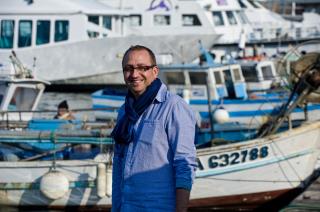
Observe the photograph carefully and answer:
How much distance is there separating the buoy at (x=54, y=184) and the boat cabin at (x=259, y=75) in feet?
32.9

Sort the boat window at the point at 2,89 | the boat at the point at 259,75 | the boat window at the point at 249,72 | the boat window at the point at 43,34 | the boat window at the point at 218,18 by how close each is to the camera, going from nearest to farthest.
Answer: the boat window at the point at 2,89, the boat at the point at 259,75, the boat window at the point at 249,72, the boat window at the point at 43,34, the boat window at the point at 218,18

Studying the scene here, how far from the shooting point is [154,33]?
106 ft

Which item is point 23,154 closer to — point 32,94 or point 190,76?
point 32,94

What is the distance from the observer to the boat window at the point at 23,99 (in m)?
15.5

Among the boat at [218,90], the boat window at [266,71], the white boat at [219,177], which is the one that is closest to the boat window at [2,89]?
the boat at [218,90]

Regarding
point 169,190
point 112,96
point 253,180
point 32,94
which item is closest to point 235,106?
point 112,96

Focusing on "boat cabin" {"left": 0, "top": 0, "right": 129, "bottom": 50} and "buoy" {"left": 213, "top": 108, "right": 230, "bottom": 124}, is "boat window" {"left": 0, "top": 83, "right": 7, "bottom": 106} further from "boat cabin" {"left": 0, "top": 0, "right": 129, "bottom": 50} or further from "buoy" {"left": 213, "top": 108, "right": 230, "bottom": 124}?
"boat cabin" {"left": 0, "top": 0, "right": 129, "bottom": 50}

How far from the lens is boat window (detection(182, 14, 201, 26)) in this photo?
107 feet

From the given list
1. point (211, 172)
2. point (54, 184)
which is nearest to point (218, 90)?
point (211, 172)

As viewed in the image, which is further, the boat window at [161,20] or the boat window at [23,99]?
the boat window at [161,20]

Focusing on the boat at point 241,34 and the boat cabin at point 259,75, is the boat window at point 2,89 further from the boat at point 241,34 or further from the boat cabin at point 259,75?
the boat at point 241,34

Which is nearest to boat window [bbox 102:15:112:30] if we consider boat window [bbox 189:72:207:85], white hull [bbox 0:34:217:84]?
white hull [bbox 0:34:217:84]

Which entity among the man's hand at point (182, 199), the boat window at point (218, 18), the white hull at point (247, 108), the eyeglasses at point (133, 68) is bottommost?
the man's hand at point (182, 199)

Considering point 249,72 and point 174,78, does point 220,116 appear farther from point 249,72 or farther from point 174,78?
point 249,72
